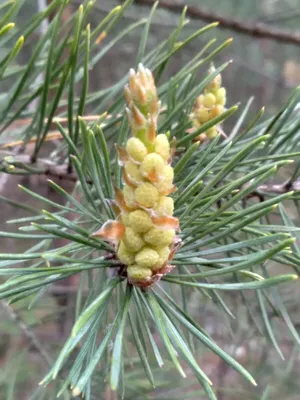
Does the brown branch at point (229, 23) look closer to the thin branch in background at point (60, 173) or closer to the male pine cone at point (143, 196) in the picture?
the thin branch in background at point (60, 173)

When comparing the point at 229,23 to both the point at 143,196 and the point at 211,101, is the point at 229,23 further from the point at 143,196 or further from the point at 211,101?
the point at 143,196

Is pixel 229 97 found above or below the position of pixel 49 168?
above

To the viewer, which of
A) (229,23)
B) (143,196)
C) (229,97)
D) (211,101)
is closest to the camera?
(143,196)

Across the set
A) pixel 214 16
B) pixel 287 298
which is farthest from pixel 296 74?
pixel 287 298

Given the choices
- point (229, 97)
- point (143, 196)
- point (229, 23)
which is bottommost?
point (143, 196)

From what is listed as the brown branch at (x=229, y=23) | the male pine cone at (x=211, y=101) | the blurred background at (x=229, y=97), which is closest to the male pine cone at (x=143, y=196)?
the male pine cone at (x=211, y=101)

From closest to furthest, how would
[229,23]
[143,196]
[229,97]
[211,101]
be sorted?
1. [143,196]
2. [211,101]
3. [229,23]
4. [229,97]

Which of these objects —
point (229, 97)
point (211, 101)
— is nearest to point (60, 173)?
point (211, 101)

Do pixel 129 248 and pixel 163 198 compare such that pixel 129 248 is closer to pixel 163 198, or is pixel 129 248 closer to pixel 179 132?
pixel 163 198
